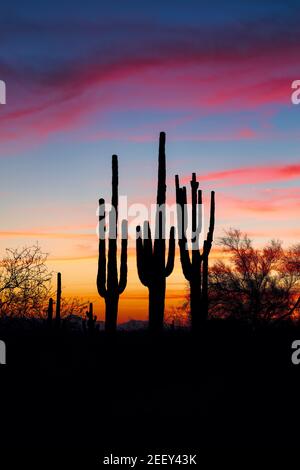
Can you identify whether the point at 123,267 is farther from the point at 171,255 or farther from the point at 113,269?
the point at 171,255

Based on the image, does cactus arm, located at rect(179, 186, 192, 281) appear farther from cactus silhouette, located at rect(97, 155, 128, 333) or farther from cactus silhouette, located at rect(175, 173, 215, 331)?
cactus silhouette, located at rect(97, 155, 128, 333)

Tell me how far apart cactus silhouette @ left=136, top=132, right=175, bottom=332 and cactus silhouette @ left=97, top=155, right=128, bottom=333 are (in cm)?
86

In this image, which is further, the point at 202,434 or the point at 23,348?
the point at 23,348

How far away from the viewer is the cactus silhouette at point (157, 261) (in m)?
20.2

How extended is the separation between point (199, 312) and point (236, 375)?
5.64 metres

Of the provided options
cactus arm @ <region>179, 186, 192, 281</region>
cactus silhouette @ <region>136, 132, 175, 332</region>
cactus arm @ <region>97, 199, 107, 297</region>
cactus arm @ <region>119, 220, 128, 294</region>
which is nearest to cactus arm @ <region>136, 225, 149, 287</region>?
cactus silhouette @ <region>136, 132, 175, 332</region>

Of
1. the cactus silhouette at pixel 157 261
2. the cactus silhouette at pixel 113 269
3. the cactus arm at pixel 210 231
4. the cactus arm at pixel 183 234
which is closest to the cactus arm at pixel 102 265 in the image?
the cactus silhouette at pixel 113 269

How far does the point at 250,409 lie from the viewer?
1318cm

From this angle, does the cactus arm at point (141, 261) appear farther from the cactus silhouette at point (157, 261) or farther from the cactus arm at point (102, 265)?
the cactus arm at point (102, 265)

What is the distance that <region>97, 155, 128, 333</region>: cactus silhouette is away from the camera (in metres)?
21.1
